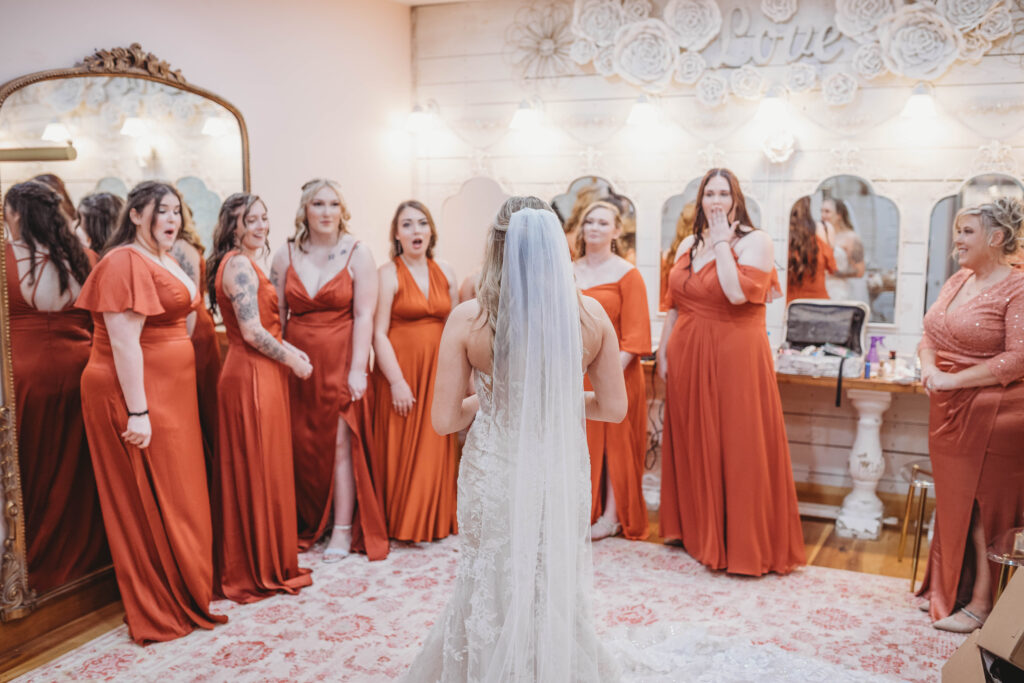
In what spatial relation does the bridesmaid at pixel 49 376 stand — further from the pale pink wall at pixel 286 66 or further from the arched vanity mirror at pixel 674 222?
the arched vanity mirror at pixel 674 222

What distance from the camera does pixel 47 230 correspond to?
3561 mm

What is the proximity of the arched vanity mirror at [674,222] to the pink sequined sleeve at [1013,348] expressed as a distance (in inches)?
87.2

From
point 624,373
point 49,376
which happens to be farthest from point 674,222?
point 49,376

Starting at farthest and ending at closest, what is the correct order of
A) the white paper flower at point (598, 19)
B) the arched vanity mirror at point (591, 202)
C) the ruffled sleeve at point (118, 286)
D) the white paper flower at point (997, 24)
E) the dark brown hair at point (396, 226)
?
the arched vanity mirror at point (591, 202) → the white paper flower at point (598, 19) → the white paper flower at point (997, 24) → the dark brown hair at point (396, 226) → the ruffled sleeve at point (118, 286)

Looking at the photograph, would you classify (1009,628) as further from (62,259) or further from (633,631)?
(62,259)

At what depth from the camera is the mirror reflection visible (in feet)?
11.4

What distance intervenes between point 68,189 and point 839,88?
4.21m

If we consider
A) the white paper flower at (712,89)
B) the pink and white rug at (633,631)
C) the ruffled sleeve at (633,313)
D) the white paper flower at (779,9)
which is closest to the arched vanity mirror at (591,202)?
the white paper flower at (712,89)

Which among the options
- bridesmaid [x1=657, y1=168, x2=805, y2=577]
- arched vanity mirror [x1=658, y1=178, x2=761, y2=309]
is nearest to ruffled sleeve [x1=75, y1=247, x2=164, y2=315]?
bridesmaid [x1=657, y1=168, x2=805, y2=577]

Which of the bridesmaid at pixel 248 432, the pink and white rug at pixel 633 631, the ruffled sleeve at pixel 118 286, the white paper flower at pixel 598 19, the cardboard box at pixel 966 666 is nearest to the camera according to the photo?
the cardboard box at pixel 966 666

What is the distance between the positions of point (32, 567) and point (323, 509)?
60.2 inches

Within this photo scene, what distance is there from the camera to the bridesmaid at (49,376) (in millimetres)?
3484

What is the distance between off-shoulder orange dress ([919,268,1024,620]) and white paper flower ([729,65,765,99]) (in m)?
2.03

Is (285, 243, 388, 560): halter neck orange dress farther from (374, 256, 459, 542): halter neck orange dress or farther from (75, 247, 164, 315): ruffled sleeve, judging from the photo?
(75, 247, 164, 315): ruffled sleeve
